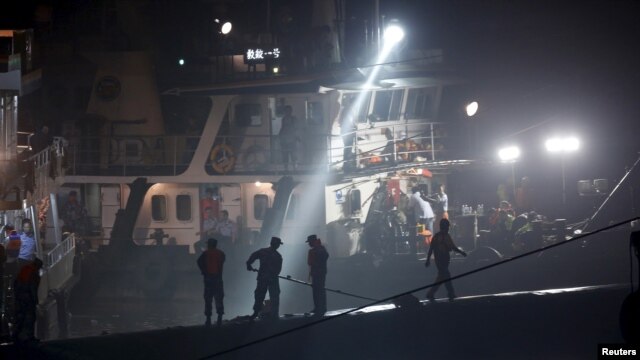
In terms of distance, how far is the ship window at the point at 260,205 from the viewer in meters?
24.1

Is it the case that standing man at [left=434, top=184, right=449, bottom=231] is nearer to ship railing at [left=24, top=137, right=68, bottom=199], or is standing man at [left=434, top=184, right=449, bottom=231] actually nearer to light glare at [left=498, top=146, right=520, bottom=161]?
light glare at [left=498, top=146, right=520, bottom=161]

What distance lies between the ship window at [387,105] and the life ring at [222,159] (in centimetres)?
428

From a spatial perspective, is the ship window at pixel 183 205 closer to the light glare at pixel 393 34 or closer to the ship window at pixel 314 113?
the ship window at pixel 314 113

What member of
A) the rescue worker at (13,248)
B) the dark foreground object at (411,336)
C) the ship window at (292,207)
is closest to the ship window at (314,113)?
the ship window at (292,207)

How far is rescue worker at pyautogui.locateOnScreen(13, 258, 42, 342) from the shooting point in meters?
14.3

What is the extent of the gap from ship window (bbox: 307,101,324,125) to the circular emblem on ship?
19.6 ft

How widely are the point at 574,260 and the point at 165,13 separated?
15.3 meters

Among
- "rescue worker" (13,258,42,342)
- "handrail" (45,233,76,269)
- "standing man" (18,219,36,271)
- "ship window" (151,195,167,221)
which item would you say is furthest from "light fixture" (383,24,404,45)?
"rescue worker" (13,258,42,342)

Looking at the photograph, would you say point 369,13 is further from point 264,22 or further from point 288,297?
point 288,297

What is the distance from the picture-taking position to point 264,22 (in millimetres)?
26219

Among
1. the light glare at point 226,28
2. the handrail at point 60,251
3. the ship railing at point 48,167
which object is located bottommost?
the handrail at point 60,251

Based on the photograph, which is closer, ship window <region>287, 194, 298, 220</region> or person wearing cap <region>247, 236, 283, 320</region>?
person wearing cap <region>247, 236, 283, 320</region>

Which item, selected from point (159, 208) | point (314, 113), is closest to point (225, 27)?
point (314, 113)

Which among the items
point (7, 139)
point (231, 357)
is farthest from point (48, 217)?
point (231, 357)
